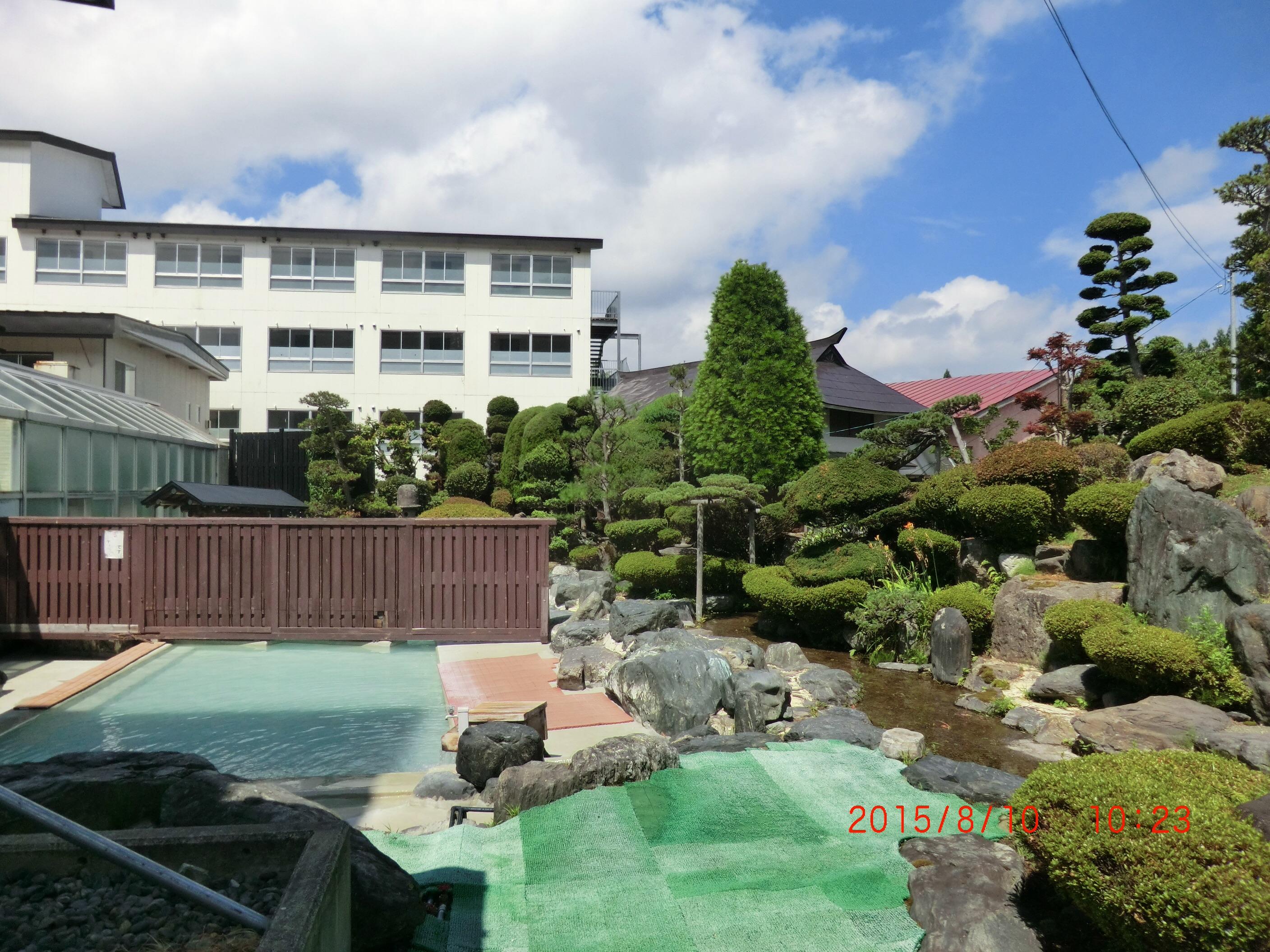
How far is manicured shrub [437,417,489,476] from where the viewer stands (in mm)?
21406

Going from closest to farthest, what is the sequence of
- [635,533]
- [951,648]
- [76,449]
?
[951,648], [76,449], [635,533]

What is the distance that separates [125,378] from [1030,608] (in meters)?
17.4

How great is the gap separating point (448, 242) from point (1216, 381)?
1917 cm

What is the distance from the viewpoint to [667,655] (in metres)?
7.98

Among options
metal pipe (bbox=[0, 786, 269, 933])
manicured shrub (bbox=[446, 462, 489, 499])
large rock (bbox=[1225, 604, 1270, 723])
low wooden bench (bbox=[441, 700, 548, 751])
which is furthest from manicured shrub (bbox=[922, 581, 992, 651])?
manicured shrub (bbox=[446, 462, 489, 499])

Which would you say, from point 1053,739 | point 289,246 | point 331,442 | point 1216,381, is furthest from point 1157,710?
point 289,246

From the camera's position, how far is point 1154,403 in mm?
13711

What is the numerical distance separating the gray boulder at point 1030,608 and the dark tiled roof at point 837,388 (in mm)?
12074

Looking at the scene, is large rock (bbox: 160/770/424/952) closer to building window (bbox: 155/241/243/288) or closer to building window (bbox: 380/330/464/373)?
building window (bbox: 380/330/464/373)

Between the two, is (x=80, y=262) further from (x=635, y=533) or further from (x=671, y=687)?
(x=671, y=687)

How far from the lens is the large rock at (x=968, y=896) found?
334 cm

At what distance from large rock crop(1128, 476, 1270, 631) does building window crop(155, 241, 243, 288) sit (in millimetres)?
23423

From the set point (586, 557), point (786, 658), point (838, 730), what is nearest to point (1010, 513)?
point (786, 658)

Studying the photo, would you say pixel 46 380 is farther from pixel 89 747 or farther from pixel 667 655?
pixel 667 655
